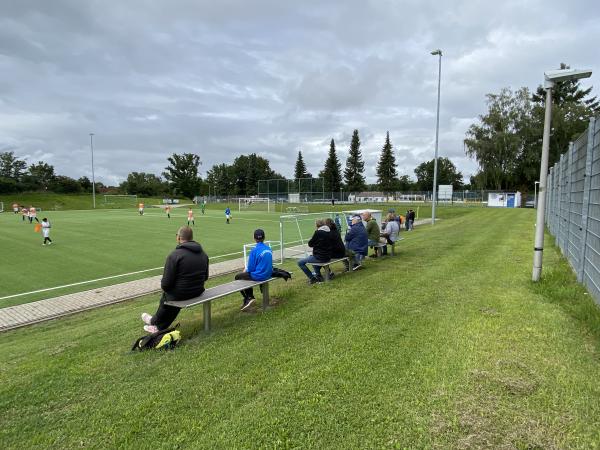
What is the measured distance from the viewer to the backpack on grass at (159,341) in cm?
486

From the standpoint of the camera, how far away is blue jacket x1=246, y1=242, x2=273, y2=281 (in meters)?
6.49

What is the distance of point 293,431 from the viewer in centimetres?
295

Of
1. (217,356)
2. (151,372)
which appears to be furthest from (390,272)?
(151,372)

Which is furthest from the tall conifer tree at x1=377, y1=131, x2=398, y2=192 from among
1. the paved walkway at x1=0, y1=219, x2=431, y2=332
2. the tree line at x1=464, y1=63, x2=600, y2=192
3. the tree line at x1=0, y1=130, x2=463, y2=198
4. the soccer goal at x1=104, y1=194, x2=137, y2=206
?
the paved walkway at x1=0, y1=219, x2=431, y2=332

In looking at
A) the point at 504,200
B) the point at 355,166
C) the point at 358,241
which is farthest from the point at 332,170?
the point at 358,241

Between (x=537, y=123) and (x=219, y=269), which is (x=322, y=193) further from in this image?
(x=219, y=269)

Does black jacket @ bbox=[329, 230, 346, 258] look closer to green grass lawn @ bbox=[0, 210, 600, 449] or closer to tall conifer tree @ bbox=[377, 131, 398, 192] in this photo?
green grass lawn @ bbox=[0, 210, 600, 449]

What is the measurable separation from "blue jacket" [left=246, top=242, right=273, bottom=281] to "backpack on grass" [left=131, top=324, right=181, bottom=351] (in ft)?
5.99

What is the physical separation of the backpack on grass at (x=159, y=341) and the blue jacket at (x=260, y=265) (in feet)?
5.99

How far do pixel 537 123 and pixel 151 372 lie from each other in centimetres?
6436

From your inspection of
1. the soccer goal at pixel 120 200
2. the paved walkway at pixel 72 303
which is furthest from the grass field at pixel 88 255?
the soccer goal at pixel 120 200

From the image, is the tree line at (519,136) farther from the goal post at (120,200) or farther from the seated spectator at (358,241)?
the goal post at (120,200)

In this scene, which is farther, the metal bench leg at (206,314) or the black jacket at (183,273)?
the metal bench leg at (206,314)

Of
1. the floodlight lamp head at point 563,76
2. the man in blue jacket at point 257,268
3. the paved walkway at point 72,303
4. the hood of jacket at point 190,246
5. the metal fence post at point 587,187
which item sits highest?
the floodlight lamp head at point 563,76
